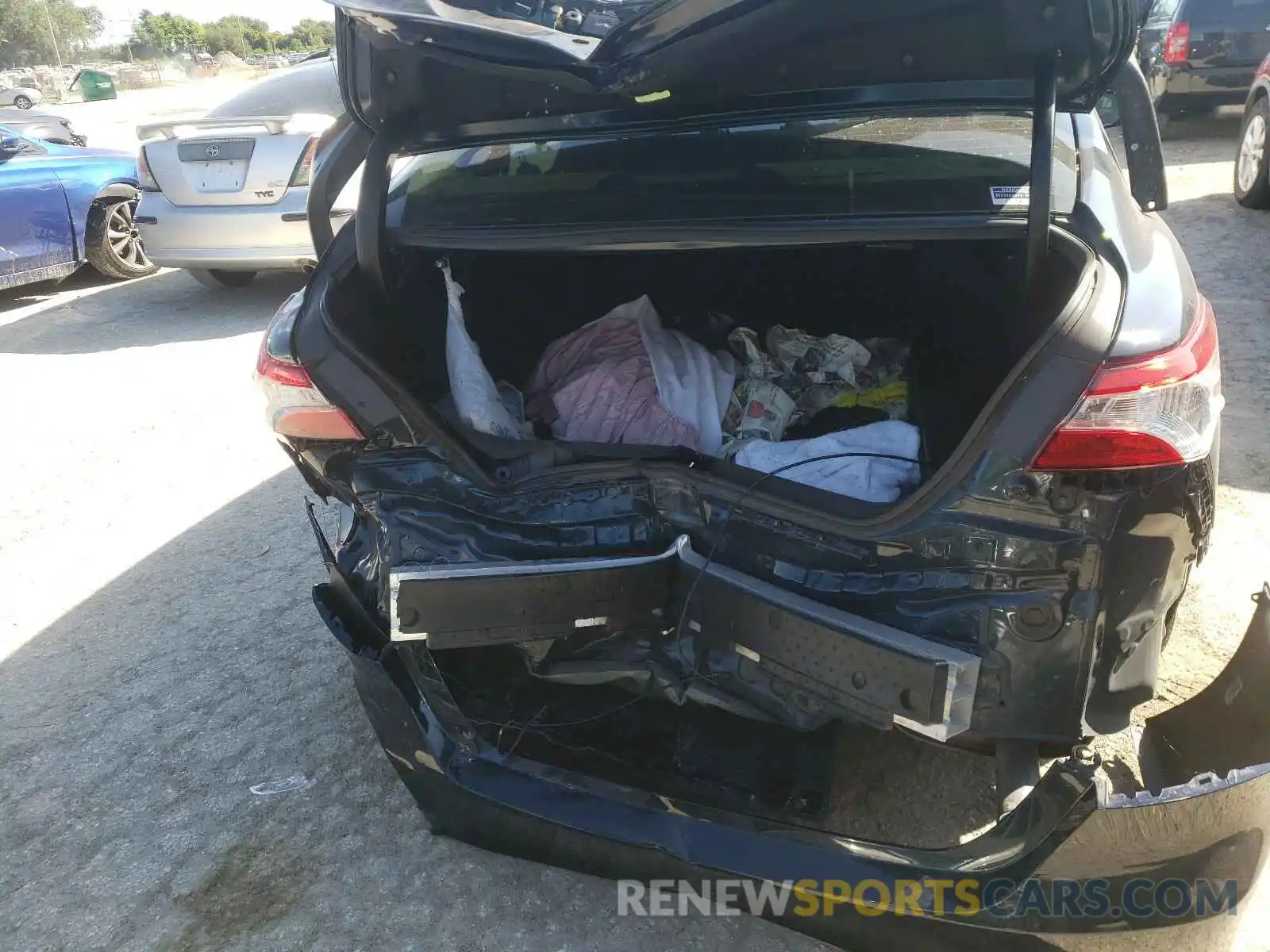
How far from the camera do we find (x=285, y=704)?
2842mm

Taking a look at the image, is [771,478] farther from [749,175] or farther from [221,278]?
[221,278]

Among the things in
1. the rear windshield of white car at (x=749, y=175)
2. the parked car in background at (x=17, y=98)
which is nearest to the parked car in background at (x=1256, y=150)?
the rear windshield of white car at (x=749, y=175)

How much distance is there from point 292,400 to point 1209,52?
1036 cm

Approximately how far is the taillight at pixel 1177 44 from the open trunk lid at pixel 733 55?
9.35 metres

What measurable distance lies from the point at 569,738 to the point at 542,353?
3.99ft

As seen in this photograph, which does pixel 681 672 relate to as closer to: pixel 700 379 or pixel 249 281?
pixel 700 379

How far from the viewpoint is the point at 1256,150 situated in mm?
7234

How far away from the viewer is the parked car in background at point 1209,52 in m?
9.23

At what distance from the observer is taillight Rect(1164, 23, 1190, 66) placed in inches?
371

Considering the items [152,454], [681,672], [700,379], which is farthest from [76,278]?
[681,672]

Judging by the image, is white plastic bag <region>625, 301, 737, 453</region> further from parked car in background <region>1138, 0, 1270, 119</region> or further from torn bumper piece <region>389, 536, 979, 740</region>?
parked car in background <region>1138, 0, 1270, 119</region>

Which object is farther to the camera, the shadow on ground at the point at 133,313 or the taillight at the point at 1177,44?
the taillight at the point at 1177,44

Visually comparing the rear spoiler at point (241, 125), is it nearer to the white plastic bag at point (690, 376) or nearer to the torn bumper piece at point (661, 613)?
the white plastic bag at point (690, 376)

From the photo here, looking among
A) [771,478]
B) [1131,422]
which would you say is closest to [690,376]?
[771,478]
